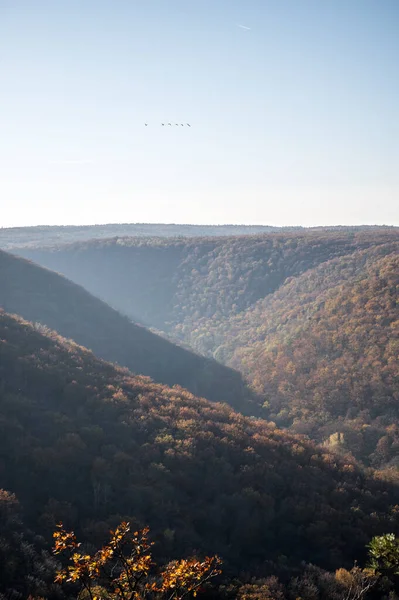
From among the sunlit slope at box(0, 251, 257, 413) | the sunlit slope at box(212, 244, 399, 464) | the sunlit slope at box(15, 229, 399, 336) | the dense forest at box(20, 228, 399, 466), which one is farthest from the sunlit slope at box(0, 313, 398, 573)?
the sunlit slope at box(15, 229, 399, 336)

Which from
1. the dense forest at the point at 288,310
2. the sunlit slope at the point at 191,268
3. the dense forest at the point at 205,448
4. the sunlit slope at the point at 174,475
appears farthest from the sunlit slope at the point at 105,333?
the sunlit slope at the point at 174,475

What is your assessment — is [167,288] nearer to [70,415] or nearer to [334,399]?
[334,399]

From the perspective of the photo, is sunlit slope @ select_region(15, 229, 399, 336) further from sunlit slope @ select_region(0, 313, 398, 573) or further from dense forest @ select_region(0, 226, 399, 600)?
sunlit slope @ select_region(0, 313, 398, 573)

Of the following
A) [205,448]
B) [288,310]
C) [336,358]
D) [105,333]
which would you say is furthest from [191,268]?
[205,448]

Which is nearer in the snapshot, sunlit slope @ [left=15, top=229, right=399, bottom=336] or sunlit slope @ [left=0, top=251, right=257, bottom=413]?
sunlit slope @ [left=0, top=251, right=257, bottom=413]

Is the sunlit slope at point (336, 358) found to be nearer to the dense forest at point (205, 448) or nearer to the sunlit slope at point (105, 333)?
the dense forest at point (205, 448)

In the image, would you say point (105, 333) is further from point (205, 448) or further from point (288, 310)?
point (205, 448)
